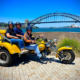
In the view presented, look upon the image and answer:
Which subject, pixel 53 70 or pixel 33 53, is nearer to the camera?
pixel 53 70

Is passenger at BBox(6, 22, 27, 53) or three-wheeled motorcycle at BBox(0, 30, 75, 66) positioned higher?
passenger at BBox(6, 22, 27, 53)

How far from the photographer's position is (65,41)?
18.9 ft

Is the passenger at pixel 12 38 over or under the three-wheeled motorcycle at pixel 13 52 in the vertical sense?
over

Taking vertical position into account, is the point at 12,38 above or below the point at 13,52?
above

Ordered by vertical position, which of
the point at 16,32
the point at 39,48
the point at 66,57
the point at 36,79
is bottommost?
the point at 36,79

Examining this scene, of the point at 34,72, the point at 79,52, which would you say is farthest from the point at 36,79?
the point at 79,52

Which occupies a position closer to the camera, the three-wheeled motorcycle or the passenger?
the three-wheeled motorcycle

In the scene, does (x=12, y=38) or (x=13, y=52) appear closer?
(x=13, y=52)

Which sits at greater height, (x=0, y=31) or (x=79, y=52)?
(x=0, y=31)

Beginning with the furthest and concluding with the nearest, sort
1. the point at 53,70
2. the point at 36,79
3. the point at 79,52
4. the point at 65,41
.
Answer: the point at 65,41, the point at 79,52, the point at 53,70, the point at 36,79

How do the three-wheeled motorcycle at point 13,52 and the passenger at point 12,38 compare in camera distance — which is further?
the passenger at point 12,38

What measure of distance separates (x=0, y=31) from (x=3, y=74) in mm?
1762

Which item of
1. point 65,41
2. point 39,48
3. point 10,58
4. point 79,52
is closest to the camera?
point 10,58

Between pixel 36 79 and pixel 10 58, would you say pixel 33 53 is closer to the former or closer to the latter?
pixel 10 58
